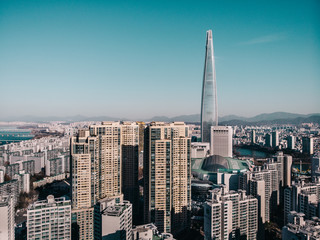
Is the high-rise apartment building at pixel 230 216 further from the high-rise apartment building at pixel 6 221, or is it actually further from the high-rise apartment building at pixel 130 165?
the high-rise apartment building at pixel 6 221

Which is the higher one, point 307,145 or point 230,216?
point 307,145

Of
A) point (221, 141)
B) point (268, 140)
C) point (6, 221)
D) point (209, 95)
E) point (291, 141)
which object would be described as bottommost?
point (6, 221)

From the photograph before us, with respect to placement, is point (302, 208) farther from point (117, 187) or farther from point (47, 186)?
point (47, 186)

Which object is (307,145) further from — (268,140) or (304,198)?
(304,198)

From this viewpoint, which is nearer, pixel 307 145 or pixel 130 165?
pixel 130 165

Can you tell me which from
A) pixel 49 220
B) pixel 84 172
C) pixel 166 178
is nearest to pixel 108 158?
pixel 84 172

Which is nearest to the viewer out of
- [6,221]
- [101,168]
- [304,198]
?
[6,221]

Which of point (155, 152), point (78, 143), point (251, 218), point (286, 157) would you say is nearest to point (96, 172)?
point (78, 143)
